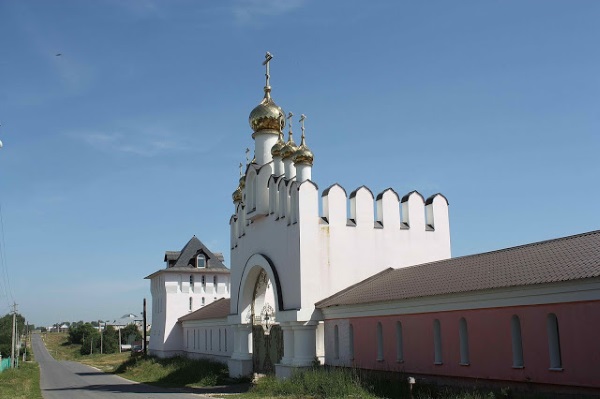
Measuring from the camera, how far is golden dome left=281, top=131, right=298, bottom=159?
26.3 m

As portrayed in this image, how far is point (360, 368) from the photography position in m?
19.4

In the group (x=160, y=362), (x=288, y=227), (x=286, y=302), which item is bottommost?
(x=160, y=362)

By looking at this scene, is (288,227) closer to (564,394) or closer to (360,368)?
(360,368)

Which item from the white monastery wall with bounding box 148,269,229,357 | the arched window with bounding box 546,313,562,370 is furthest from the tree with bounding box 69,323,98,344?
the arched window with bounding box 546,313,562,370

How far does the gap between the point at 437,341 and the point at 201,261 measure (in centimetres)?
3148

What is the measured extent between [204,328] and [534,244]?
24.6 m

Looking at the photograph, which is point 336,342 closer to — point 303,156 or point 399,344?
point 399,344

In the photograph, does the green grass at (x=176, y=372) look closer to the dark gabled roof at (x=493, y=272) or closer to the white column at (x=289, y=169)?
the white column at (x=289, y=169)

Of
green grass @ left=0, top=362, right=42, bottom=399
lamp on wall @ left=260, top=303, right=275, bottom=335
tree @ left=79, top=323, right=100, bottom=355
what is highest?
lamp on wall @ left=260, top=303, right=275, bottom=335

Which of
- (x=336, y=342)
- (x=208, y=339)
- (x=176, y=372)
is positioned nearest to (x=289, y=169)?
(x=336, y=342)

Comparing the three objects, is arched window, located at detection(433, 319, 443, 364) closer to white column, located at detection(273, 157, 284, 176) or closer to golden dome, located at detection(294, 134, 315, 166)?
golden dome, located at detection(294, 134, 315, 166)

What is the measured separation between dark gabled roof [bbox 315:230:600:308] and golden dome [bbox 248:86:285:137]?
388 inches

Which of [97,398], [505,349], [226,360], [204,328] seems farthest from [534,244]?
[204,328]

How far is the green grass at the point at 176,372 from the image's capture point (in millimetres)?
29219
